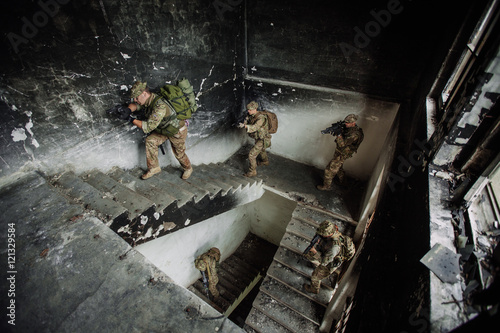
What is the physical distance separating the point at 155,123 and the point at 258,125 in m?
2.49

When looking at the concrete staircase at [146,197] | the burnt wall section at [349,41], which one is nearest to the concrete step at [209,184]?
the concrete staircase at [146,197]

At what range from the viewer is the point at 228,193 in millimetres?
4957

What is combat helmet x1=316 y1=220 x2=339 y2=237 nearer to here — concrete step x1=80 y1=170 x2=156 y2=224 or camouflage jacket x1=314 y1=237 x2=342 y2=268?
camouflage jacket x1=314 y1=237 x2=342 y2=268

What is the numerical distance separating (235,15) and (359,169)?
5108 millimetres

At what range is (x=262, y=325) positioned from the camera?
475 centimetres

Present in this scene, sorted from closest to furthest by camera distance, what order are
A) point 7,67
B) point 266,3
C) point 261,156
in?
point 7,67 → point 266,3 → point 261,156

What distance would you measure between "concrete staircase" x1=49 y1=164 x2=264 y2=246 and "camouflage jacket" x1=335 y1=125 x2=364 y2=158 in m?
2.41

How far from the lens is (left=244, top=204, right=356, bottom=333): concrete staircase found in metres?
4.67

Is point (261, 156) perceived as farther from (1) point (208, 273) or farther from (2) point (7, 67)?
(2) point (7, 67)

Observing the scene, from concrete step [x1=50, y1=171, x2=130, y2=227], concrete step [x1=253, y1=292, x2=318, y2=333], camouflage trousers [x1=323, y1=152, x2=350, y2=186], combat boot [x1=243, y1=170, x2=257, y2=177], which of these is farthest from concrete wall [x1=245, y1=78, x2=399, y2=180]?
concrete step [x1=50, y1=171, x2=130, y2=227]

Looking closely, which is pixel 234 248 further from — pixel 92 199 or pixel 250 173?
pixel 92 199

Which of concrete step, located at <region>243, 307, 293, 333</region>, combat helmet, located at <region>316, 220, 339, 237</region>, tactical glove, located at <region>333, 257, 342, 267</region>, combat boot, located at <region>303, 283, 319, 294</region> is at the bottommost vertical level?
concrete step, located at <region>243, 307, 293, 333</region>

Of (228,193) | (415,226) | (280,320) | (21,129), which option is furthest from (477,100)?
(21,129)

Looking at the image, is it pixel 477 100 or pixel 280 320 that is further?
pixel 280 320
